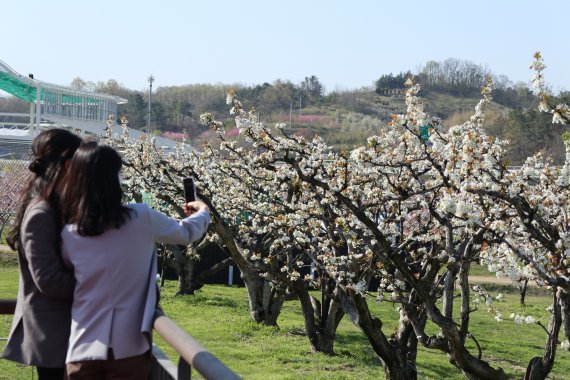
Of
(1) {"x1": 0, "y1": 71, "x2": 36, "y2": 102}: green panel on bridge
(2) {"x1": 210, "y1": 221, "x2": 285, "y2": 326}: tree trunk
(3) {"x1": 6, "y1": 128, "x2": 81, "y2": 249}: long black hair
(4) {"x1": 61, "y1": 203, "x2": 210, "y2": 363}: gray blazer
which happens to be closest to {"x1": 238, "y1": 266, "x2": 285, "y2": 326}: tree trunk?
(2) {"x1": 210, "y1": 221, "x2": 285, "y2": 326}: tree trunk

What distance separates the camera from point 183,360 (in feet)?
11.0

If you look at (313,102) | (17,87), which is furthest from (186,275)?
(313,102)

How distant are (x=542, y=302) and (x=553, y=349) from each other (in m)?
15.7

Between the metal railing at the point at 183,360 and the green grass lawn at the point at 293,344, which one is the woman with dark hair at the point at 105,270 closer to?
the metal railing at the point at 183,360

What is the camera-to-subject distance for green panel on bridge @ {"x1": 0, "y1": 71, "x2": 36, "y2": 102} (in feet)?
208

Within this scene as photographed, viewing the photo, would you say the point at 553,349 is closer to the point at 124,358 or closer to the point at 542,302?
the point at 124,358

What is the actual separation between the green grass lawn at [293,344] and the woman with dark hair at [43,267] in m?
4.80

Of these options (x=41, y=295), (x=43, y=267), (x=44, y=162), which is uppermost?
(x=44, y=162)

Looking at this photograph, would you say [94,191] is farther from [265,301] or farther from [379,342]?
[265,301]

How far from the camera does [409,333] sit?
9492 mm

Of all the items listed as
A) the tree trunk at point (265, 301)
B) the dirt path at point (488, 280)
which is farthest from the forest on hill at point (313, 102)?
the tree trunk at point (265, 301)

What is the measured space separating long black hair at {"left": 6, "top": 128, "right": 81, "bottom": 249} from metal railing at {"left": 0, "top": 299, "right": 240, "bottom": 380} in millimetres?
746

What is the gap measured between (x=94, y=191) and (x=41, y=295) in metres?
0.56

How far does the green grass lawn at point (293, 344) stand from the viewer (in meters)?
11.7
